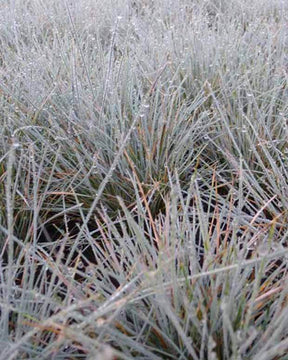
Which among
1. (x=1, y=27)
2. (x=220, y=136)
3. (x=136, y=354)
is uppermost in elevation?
(x=1, y=27)

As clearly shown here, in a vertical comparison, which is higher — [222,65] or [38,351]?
[222,65]

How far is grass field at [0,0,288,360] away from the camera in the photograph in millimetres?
709

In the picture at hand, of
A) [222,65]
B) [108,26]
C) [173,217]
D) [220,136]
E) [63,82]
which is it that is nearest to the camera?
[173,217]

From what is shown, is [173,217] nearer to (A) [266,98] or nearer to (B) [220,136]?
(B) [220,136]

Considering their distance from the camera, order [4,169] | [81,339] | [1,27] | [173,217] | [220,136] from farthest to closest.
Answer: [1,27] < [220,136] < [4,169] < [173,217] < [81,339]

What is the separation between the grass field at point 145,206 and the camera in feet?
2.33

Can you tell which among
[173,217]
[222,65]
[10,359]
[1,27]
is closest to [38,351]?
[10,359]

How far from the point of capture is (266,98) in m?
1.54

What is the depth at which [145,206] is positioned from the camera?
→ 110 cm

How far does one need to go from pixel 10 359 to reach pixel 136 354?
0.77 feet

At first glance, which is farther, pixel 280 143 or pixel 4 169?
pixel 280 143

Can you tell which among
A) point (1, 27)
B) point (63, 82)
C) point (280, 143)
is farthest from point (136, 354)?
point (1, 27)

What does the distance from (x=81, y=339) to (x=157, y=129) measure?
31.8 inches

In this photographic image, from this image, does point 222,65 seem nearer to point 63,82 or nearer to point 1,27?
point 63,82
